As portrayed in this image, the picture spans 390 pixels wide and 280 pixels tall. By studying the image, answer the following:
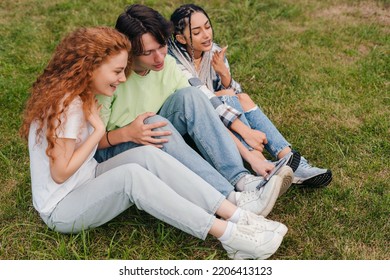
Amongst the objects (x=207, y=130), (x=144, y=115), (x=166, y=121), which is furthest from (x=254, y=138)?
(x=144, y=115)

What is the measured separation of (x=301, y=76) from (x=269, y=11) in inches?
64.1

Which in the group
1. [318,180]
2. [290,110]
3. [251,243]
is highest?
[251,243]

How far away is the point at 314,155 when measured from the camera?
388 cm

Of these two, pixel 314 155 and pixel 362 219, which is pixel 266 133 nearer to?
pixel 314 155

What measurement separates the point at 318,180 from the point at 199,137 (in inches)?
33.0

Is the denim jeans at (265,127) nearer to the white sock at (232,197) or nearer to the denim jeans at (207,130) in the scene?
the denim jeans at (207,130)

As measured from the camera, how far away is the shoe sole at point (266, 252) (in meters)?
2.81

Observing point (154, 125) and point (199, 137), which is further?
point (199, 137)

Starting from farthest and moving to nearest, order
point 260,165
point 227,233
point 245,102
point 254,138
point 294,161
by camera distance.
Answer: point 245,102, point 254,138, point 260,165, point 294,161, point 227,233

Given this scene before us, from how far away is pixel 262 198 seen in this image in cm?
296

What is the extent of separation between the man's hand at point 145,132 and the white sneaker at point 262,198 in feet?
1.81

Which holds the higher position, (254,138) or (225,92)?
(225,92)

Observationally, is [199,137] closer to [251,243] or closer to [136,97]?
[136,97]
